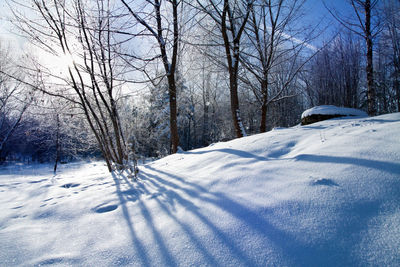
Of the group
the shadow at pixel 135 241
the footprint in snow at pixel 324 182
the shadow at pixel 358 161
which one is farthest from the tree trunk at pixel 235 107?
the shadow at pixel 135 241

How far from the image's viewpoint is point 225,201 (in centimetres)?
139

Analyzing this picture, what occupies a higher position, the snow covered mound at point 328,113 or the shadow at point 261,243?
the snow covered mound at point 328,113

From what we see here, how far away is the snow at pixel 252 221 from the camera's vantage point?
0.86 meters

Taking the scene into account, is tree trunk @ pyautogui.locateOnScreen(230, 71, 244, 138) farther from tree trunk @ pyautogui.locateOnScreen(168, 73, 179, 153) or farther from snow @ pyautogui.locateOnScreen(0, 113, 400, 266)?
snow @ pyautogui.locateOnScreen(0, 113, 400, 266)

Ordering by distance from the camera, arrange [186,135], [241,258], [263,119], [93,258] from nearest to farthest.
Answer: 1. [241,258]
2. [93,258]
3. [263,119]
4. [186,135]

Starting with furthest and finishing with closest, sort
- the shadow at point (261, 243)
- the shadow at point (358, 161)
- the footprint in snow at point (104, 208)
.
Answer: the footprint in snow at point (104, 208) → the shadow at point (358, 161) → the shadow at point (261, 243)

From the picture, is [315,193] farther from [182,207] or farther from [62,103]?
[62,103]

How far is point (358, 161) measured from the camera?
143 cm

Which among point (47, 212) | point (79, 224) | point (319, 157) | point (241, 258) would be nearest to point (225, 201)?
point (241, 258)

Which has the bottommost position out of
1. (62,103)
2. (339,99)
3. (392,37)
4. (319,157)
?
(319,157)

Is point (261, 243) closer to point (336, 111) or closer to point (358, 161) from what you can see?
point (358, 161)

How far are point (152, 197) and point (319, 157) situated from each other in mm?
1796

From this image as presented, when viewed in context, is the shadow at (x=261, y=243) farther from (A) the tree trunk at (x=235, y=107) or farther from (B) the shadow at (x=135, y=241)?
(A) the tree trunk at (x=235, y=107)

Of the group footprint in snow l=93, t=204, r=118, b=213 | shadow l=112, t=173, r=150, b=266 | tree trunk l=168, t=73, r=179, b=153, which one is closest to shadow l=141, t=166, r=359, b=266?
shadow l=112, t=173, r=150, b=266
